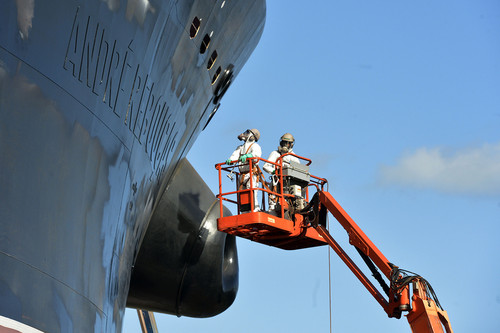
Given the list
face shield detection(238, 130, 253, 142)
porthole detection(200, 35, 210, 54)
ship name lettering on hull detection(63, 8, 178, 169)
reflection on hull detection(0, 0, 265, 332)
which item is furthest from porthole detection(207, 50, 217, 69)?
Result: face shield detection(238, 130, 253, 142)

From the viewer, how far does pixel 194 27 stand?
31.2ft

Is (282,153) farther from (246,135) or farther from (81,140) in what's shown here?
(81,140)

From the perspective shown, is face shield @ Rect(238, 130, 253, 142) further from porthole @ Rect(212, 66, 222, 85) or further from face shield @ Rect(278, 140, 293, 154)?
porthole @ Rect(212, 66, 222, 85)

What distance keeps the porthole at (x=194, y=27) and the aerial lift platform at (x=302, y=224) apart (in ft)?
9.93

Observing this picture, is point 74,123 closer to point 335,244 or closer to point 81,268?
point 81,268

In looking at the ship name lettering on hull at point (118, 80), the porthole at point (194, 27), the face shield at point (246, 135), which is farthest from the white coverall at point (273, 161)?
the porthole at point (194, 27)

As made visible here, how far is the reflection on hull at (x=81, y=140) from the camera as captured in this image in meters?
5.94

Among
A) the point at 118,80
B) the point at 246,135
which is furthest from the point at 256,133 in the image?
the point at 118,80

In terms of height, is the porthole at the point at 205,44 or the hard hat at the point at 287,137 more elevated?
the hard hat at the point at 287,137

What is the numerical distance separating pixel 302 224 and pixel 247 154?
1.47m

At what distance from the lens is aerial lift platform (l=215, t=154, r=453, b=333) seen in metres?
10.5

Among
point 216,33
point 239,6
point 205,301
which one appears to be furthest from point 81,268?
point 205,301

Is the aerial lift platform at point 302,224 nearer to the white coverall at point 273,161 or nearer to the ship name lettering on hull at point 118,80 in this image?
the white coverall at point 273,161

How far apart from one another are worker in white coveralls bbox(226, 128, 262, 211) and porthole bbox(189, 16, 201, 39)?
3158 millimetres
